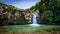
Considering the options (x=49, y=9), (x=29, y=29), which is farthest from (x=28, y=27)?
(x=49, y=9)

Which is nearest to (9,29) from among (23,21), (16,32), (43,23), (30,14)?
(16,32)

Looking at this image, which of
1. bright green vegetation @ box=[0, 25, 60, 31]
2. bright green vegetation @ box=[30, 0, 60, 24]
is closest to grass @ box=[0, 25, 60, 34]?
bright green vegetation @ box=[0, 25, 60, 31]

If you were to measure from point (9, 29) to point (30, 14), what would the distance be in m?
0.68

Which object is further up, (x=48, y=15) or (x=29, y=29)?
(x=48, y=15)

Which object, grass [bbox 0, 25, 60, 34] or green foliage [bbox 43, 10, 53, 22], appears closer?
grass [bbox 0, 25, 60, 34]

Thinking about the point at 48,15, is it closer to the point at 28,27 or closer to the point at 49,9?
the point at 49,9

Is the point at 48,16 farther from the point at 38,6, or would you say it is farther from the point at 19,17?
the point at 19,17

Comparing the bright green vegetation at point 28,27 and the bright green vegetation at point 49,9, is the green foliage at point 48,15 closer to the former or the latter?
the bright green vegetation at point 49,9

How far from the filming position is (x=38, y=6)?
3.62m

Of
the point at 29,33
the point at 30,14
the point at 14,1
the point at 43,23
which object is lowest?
the point at 29,33

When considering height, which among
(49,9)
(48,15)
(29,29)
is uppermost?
(49,9)

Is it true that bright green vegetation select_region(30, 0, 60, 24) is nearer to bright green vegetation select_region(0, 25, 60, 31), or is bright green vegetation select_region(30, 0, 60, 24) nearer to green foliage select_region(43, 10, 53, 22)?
green foliage select_region(43, 10, 53, 22)

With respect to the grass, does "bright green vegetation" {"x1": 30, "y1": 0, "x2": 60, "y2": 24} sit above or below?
above

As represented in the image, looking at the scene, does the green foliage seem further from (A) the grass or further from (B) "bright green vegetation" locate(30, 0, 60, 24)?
(A) the grass
